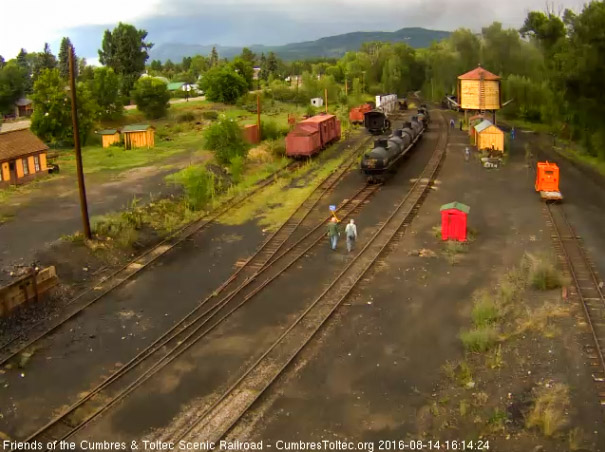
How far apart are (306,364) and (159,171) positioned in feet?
83.3

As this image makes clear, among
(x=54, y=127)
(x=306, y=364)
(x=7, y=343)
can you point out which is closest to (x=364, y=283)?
(x=306, y=364)

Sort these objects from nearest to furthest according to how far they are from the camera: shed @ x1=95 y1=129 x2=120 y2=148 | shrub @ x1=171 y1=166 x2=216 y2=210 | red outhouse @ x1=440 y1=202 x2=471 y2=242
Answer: red outhouse @ x1=440 y1=202 x2=471 y2=242 < shrub @ x1=171 y1=166 x2=216 y2=210 < shed @ x1=95 y1=129 x2=120 y2=148

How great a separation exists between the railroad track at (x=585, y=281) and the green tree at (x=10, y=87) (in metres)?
63.4

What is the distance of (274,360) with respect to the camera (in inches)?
532

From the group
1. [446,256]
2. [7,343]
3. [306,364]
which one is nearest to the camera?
[306,364]

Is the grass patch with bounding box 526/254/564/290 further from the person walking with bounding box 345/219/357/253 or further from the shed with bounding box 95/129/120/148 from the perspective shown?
the shed with bounding box 95/129/120/148

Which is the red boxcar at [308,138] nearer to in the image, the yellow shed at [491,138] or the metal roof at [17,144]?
the yellow shed at [491,138]

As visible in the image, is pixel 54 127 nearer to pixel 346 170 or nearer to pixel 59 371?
pixel 346 170

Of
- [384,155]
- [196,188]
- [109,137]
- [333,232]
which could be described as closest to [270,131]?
[109,137]

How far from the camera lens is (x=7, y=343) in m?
14.8

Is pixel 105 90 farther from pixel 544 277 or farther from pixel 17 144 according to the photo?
pixel 544 277

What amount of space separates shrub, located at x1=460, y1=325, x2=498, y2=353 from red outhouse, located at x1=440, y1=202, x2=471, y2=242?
783cm

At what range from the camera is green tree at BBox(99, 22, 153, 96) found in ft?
248

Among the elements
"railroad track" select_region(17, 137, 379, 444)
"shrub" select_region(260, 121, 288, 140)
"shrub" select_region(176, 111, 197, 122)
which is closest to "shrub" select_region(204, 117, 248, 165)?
"railroad track" select_region(17, 137, 379, 444)
